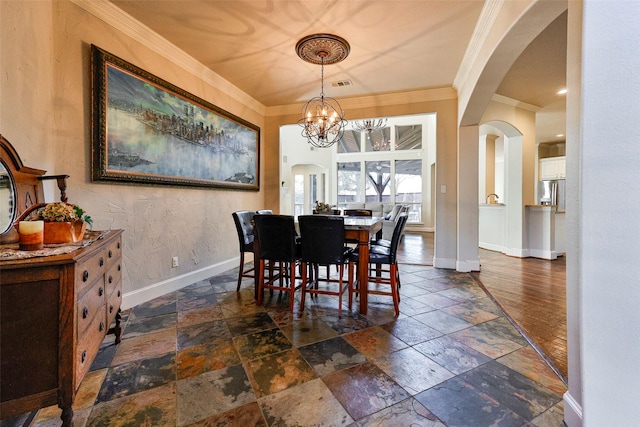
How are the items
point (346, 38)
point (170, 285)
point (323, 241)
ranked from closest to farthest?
point (323, 241) → point (346, 38) → point (170, 285)

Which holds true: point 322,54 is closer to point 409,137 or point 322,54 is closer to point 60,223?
point 60,223

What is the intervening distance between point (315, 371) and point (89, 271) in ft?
4.38

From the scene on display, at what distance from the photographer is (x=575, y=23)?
47.0 inches

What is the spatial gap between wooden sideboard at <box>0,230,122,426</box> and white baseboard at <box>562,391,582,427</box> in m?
2.17

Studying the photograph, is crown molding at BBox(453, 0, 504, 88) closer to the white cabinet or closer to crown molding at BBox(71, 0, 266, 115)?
crown molding at BBox(71, 0, 266, 115)

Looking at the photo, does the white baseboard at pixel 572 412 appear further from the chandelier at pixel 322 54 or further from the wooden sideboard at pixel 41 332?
the chandelier at pixel 322 54

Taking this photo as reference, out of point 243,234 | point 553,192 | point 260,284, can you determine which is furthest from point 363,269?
point 553,192

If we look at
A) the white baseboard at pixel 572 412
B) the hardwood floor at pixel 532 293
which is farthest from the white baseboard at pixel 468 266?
the white baseboard at pixel 572 412

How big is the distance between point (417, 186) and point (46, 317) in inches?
389

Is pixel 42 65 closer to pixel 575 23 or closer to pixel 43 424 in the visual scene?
pixel 43 424

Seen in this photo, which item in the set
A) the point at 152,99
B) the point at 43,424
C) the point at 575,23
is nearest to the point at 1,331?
the point at 43,424

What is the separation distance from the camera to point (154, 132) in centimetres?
280

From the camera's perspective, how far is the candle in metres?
1.18

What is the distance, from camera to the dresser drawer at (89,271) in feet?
3.79
